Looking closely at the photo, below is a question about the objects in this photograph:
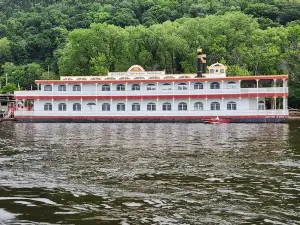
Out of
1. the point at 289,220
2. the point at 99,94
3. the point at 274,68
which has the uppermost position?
the point at 274,68

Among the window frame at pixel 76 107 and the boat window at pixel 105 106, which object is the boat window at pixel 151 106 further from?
the window frame at pixel 76 107

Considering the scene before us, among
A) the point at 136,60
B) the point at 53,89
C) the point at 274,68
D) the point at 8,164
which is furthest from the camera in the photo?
the point at 136,60

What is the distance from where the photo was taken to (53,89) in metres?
69.2

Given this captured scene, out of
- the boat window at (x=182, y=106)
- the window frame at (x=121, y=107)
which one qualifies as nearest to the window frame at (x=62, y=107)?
the window frame at (x=121, y=107)

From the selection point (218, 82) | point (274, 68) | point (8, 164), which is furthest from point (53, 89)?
point (8, 164)

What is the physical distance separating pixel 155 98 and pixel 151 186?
50517mm

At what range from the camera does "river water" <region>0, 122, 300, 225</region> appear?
12.3 metres

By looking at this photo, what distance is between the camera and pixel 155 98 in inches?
2616

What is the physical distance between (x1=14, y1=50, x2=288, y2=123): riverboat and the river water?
36.3 meters

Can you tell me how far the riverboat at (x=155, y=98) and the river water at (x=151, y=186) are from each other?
3629 centimetres

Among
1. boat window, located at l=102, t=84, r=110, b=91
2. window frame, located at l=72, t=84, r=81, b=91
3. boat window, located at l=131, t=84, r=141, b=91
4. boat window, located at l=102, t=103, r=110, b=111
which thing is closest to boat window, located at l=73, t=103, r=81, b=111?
window frame, located at l=72, t=84, r=81, b=91

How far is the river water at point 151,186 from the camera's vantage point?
12266mm

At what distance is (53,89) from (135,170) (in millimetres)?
52025

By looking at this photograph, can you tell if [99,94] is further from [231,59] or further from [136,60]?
[231,59]
